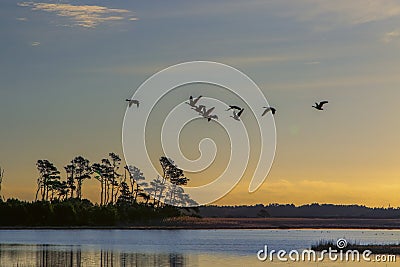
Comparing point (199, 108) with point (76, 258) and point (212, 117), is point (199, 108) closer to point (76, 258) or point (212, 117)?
point (212, 117)

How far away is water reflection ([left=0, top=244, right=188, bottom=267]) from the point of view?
196 ft

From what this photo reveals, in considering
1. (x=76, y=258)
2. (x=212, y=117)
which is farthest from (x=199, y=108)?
(x=76, y=258)

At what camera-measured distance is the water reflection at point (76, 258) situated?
5969 cm

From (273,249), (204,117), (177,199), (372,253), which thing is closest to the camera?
(204,117)

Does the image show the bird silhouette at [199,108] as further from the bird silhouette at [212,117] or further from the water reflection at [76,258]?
the water reflection at [76,258]

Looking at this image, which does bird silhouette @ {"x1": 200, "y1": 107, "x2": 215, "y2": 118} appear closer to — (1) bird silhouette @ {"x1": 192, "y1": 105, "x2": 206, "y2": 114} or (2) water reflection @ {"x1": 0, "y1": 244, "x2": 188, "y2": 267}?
(1) bird silhouette @ {"x1": 192, "y1": 105, "x2": 206, "y2": 114}

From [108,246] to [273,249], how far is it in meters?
14.1

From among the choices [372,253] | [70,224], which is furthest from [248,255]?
[70,224]

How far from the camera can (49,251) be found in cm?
7150

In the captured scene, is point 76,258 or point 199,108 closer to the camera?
point 199,108

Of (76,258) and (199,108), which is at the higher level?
(199,108)

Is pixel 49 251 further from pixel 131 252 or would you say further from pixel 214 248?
pixel 214 248

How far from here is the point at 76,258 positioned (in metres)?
64.6

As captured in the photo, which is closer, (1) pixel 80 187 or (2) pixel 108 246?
(2) pixel 108 246
